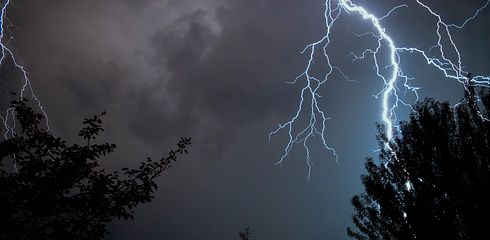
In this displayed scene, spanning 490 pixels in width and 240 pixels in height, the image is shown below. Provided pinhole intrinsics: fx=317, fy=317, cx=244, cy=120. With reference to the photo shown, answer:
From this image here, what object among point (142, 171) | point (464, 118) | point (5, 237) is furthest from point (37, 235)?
point (464, 118)

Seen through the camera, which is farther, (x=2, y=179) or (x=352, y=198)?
(x=352, y=198)

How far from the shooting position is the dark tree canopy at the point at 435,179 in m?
5.92

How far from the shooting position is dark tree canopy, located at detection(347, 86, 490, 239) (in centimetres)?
592

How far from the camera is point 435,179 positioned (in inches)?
251

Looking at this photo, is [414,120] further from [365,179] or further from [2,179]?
[2,179]

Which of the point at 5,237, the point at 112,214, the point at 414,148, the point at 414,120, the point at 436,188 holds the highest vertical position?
the point at 414,120

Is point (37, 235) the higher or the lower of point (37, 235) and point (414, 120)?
the lower

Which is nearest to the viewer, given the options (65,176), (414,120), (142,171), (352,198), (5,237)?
(5,237)

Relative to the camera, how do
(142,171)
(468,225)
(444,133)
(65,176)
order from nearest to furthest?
(65,176) < (142,171) < (468,225) < (444,133)

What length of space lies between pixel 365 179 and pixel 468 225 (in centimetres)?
224

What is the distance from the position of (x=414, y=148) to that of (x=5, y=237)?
23.5 ft

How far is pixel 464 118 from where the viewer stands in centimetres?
666

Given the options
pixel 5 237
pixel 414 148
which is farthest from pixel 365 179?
pixel 5 237

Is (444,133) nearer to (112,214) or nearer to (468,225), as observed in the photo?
→ (468,225)
